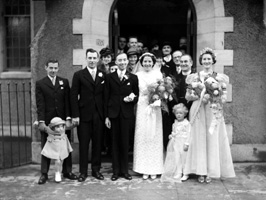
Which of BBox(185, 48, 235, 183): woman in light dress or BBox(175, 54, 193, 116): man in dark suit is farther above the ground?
BBox(175, 54, 193, 116): man in dark suit

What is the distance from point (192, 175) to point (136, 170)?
92cm

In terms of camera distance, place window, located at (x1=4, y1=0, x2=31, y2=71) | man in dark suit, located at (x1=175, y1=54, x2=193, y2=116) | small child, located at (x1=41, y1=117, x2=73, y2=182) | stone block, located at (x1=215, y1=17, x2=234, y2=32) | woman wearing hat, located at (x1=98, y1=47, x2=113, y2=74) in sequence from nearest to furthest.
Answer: small child, located at (x1=41, y1=117, x2=73, y2=182) → man in dark suit, located at (x1=175, y1=54, x2=193, y2=116) → woman wearing hat, located at (x1=98, y1=47, x2=113, y2=74) → stone block, located at (x1=215, y1=17, x2=234, y2=32) → window, located at (x1=4, y1=0, x2=31, y2=71)

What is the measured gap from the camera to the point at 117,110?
5.80 m

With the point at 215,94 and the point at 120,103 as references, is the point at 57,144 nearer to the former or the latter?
the point at 120,103

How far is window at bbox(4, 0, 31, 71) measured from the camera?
32.3 feet

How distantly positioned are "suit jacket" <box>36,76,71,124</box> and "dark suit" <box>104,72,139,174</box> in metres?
0.67

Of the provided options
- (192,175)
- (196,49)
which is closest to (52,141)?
(192,175)

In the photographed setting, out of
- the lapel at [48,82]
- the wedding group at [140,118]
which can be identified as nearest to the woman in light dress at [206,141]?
the wedding group at [140,118]

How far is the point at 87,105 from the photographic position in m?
5.77

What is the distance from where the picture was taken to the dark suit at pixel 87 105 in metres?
5.76

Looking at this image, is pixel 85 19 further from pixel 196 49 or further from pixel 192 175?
pixel 192 175

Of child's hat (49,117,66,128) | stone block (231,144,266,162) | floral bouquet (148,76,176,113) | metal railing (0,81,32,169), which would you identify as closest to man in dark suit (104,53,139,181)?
floral bouquet (148,76,176,113)

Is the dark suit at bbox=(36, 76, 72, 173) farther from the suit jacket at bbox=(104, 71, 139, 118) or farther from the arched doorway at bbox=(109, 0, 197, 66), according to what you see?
the arched doorway at bbox=(109, 0, 197, 66)

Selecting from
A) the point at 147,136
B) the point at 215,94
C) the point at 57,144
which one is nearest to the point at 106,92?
the point at 147,136
